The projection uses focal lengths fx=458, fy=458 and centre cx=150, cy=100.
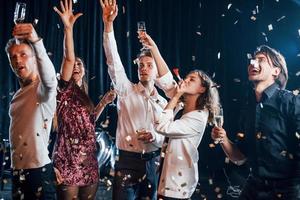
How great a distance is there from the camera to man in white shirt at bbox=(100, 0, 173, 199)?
282 cm

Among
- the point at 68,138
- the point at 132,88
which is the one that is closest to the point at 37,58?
the point at 68,138

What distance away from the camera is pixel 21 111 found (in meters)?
2.28

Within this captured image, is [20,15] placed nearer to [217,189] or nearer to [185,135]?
[185,135]

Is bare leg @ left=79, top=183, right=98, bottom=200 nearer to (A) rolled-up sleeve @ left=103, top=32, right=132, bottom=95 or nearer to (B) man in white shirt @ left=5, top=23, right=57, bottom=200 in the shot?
(B) man in white shirt @ left=5, top=23, right=57, bottom=200

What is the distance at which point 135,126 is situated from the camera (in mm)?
2891

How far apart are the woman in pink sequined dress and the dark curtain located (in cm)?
340

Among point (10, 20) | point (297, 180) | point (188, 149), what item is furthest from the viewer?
point (10, 20)

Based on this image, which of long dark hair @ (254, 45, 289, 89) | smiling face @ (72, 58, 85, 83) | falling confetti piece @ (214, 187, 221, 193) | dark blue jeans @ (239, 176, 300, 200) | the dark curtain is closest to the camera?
dark blue jeans @ (239, 176, 300, 200)

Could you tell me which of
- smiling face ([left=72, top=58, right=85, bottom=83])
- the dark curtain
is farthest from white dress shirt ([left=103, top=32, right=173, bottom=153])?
the dark curtain

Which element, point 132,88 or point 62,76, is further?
point 132,88

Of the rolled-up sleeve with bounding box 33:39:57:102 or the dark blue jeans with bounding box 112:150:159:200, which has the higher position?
the rolled-up sleeve with bounding box 33:39:57:102

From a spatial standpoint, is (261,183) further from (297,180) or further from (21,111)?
(21,111)

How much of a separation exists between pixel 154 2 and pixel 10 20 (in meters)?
1.90

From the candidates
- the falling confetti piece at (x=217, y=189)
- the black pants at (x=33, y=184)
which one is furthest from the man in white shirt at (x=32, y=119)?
the falling confetti piece at (x=217, y=189)
